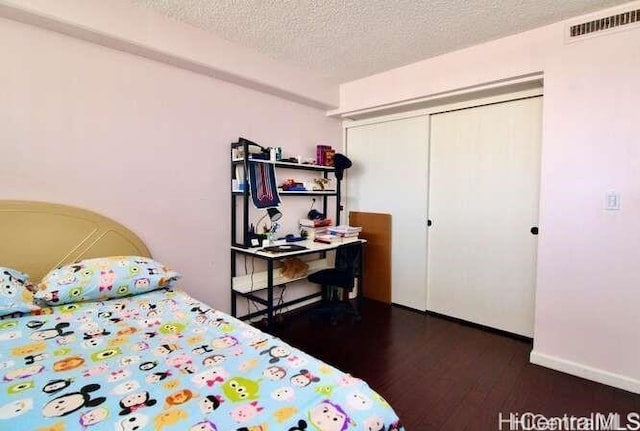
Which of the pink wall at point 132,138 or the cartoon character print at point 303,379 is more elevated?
the pink wall at point 132,138

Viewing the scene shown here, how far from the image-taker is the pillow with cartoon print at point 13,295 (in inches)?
65.3

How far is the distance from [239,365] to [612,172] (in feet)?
8.42

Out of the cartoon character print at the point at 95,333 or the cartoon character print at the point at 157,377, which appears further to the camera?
the cartoon character print at the point at 95,333

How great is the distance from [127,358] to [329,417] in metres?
0.89

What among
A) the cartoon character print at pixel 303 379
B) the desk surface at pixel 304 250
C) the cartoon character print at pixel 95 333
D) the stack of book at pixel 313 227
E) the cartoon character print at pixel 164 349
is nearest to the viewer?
the cartoon character print at pixel 303 379

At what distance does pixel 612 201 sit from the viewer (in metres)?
2.21

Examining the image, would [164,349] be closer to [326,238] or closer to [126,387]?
[126,387]

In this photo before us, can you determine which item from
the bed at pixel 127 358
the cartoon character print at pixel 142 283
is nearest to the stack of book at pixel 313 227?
the bed at pixel 127 358

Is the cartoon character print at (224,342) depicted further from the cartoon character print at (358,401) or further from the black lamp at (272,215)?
the black lamp at (272,215)

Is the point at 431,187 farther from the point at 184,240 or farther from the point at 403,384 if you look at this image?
the point at 184,240

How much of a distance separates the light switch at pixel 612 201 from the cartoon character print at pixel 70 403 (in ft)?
9.62

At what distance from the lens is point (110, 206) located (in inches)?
92.6

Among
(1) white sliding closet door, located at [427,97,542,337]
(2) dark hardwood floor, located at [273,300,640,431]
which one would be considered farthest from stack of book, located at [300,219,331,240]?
(1) white sliding closet door, located at [427,97,542,337]

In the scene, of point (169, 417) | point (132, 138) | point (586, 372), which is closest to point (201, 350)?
point (169, 417)
